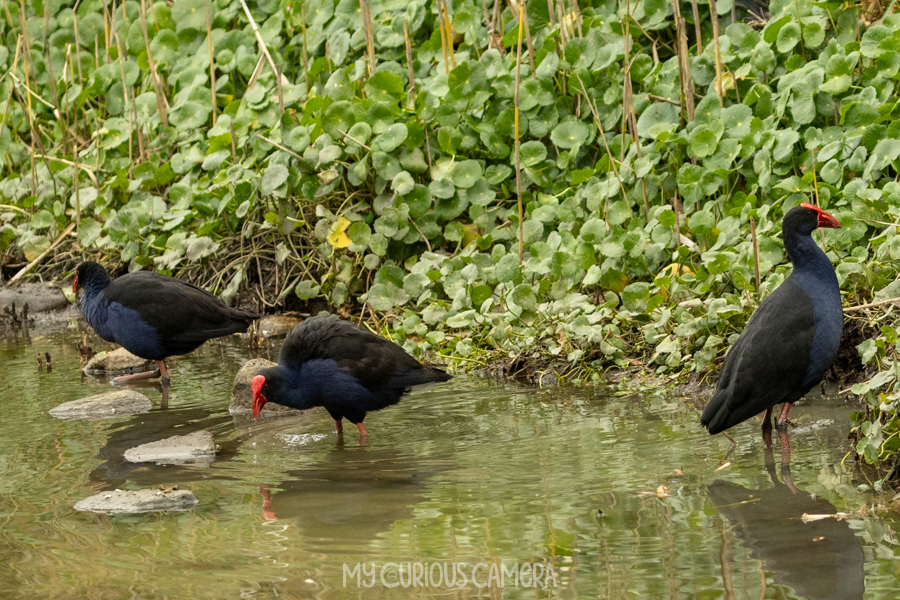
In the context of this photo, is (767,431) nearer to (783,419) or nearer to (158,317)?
(783,419)

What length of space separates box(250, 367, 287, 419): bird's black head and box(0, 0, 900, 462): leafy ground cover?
1.60 m

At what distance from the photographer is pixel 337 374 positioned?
5281 mm

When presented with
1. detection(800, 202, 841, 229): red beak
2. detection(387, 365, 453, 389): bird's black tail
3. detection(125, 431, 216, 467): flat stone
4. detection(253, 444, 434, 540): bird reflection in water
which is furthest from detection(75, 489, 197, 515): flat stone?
detection(800, 202, 841, 229): red beak

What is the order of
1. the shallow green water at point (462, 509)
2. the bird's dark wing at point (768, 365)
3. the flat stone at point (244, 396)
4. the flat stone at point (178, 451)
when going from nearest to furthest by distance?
the shallow green water at point (462, 509), the bird's dark wing at point (768, 365), the flat stone at point (178, 451), the flat stone at point (244, 396)

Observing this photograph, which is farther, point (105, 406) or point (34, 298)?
point (34, 298)

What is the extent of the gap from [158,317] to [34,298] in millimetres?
3369

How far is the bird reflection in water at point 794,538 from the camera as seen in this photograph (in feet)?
10.3

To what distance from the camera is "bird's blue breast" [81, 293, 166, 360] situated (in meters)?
6.82

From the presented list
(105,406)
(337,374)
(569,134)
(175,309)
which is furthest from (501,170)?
(105,406)

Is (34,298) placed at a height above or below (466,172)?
below

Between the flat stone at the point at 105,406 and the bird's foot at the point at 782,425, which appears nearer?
the bird's foot at the point at 782,425

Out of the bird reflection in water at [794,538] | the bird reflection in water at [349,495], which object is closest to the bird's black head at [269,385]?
the bird reflection in water at [349,495]

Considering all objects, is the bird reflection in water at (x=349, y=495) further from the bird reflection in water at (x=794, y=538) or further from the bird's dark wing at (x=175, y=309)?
the bird's dark wing at (x=175, y=309)

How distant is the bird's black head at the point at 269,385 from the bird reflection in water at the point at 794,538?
227cm
